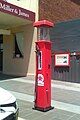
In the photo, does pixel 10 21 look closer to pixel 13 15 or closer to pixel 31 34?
pixel 31 34

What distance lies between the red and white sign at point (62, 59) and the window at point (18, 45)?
3.56 meters

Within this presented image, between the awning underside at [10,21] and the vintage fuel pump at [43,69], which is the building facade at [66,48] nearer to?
the awning underside at [10,21]

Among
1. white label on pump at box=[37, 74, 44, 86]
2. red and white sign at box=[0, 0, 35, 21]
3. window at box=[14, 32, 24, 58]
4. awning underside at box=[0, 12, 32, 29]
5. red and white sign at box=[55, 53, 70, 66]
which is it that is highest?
red and white sign at box=[0, 0, 35, 21]

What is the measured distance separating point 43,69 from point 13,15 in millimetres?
7698

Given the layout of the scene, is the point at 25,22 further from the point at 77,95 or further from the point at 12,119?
the point at 12,119

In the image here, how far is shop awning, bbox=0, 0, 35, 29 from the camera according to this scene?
1366 centimetres

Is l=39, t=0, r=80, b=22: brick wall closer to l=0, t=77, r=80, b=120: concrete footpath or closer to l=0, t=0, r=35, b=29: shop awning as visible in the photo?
l=0, t=0, r=35, b=29: shop awning

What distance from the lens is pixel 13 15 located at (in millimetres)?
14164

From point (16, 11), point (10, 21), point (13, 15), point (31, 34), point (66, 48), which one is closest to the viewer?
point (66, 48)

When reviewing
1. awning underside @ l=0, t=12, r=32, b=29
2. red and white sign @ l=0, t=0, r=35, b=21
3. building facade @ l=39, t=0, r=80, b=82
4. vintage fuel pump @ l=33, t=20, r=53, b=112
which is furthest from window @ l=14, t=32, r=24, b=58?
vintage fuel pump @ l=33, t=20, r=53, b=112

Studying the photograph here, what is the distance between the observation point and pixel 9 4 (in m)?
14.0

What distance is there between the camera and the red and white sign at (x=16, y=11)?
13.5m

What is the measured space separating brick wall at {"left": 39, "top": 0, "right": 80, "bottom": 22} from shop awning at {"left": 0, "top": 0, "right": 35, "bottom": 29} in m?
1.10

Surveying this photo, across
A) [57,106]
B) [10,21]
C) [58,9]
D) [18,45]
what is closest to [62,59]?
[18,45]
